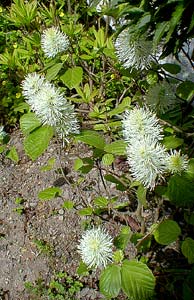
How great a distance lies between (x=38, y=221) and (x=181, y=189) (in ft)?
4.23

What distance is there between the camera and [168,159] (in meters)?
1.65

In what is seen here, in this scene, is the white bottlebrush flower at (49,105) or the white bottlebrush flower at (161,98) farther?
the white bottlebrush flower at (161,98)

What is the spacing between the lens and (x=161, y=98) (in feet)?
6.54

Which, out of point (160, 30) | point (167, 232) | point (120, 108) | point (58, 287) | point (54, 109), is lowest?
point (58, 287)

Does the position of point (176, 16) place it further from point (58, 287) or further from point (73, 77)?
point (58, 287)

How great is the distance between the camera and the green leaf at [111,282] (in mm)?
1715

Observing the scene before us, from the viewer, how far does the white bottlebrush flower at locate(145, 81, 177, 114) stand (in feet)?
6.54

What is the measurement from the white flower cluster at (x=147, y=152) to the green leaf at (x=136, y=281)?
0.88ft

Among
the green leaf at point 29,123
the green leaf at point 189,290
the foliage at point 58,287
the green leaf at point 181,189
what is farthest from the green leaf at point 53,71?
the foliage at point 58,287

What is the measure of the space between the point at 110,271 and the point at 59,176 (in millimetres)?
1268

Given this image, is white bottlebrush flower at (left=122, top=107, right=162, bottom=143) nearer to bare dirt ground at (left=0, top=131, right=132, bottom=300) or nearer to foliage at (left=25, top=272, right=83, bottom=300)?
bare dirt ground at (left=0, top=131, right=132, bottom=300)

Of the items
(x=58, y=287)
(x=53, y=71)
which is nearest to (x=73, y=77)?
(x=53, y=71)

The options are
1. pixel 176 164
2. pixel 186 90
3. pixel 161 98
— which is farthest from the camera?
pixel 186 90

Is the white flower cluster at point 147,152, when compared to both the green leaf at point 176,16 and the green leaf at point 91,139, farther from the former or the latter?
the green leaf at point 176,16
